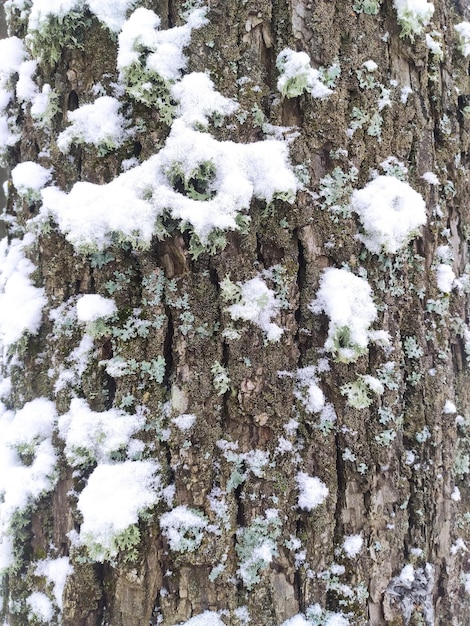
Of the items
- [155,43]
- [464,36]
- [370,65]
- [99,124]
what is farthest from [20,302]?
[464,36]

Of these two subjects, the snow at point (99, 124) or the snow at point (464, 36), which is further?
the snow at point (464, 36)

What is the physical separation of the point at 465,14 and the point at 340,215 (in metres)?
1.01

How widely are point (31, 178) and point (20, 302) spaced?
1.28 ft

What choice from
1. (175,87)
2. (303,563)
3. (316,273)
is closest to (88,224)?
(175,87)

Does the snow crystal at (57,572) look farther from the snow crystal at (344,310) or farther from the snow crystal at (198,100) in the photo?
the snow crystal at (198,100)

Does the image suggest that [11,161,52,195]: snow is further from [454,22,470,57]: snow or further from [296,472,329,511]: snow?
[454,22,470,57]: snow

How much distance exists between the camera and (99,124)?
54.9 inches

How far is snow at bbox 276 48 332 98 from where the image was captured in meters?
1.32

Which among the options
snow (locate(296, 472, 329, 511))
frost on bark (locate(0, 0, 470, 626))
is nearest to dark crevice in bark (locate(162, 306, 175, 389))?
frost on bark (locate(0, 0, 470, 626))

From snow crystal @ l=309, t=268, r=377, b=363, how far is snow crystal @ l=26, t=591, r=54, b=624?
1.07 meters

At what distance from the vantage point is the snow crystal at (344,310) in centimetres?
130

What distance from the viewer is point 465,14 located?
1708mm

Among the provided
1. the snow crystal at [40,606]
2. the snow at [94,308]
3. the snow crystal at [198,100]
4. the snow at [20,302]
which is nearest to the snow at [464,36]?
the snow crystal at [198,100]

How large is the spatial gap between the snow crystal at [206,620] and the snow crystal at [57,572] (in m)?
0.35
